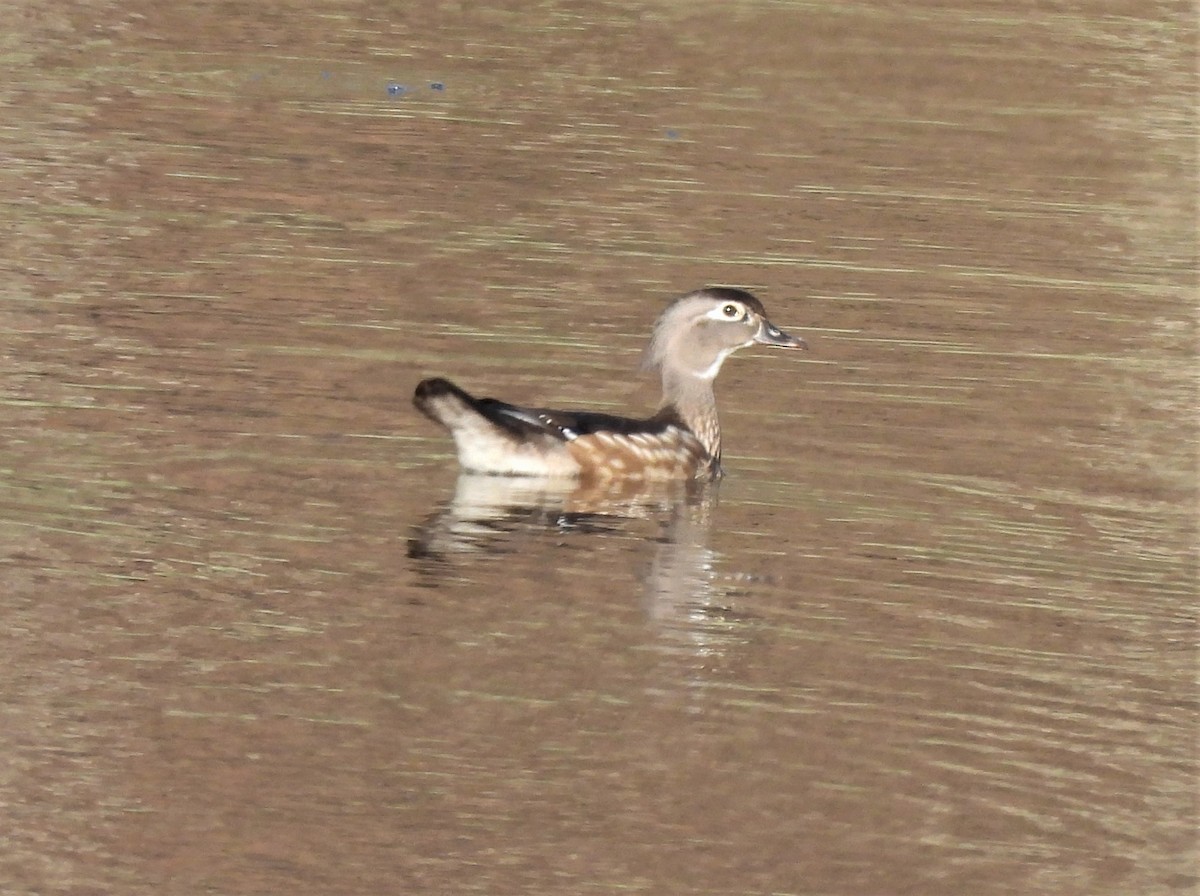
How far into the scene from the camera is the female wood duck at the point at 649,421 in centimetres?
1217

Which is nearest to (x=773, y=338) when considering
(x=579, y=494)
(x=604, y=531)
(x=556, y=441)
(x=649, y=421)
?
(x=649, y=421)

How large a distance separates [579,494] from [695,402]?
1495 millimetres

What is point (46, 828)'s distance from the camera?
7.86 meters

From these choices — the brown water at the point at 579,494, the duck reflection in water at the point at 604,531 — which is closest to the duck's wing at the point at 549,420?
the duck reflection in water at the point at 604,531

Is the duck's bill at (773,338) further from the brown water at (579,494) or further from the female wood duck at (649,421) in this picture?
the brown water at (579,494)

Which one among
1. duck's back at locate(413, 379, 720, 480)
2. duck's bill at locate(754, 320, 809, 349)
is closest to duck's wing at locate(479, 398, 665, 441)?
duck's back at locate(413, 379, 720, 480)

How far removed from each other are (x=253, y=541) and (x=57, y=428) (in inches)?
77.8

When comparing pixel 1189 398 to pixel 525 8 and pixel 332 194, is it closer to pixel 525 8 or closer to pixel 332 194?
pixel 332 194

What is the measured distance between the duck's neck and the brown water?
288 mm

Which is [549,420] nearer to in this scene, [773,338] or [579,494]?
[579,494]

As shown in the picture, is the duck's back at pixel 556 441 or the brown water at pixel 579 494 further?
the duck's back at pixel 556 441

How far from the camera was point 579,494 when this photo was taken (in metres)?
12.4

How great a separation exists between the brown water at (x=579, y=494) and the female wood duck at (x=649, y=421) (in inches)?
9.2

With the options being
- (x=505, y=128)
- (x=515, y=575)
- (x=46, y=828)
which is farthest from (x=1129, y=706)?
(x=505, y=128)
